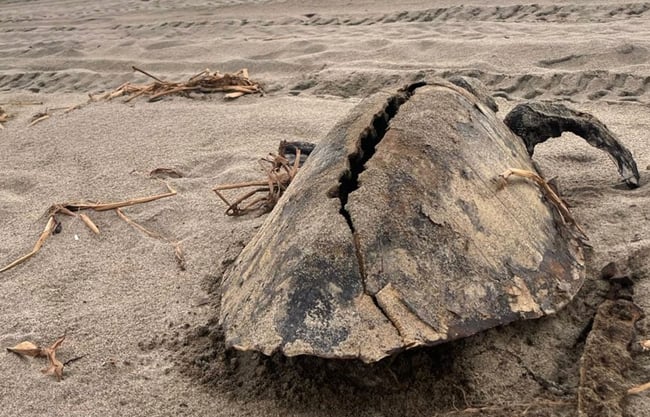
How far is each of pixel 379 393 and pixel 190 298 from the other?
2.60 feet

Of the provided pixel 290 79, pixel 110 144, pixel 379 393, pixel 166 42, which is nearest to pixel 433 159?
pixel 379 393

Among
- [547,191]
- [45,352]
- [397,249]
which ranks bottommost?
[45,352]

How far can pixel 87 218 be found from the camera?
2816mm

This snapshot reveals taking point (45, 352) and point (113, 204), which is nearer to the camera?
point (45, 352)

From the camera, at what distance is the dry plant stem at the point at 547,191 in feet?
6.41

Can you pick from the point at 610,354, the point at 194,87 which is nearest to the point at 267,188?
the point at 610,354

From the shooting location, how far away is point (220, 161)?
341cm

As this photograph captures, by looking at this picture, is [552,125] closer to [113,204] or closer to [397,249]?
[397,249]

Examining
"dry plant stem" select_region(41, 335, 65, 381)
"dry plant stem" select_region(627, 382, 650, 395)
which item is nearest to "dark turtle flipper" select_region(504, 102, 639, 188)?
"dry plant stem" select_region(627, 382, 650, 395)

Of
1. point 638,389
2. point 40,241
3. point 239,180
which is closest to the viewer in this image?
point 638,389

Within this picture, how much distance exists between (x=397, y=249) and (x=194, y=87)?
340 centimetres

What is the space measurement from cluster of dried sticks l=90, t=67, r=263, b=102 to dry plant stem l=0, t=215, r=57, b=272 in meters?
1.93

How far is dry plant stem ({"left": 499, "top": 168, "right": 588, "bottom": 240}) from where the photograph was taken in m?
1.96

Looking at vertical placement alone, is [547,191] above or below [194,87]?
above
